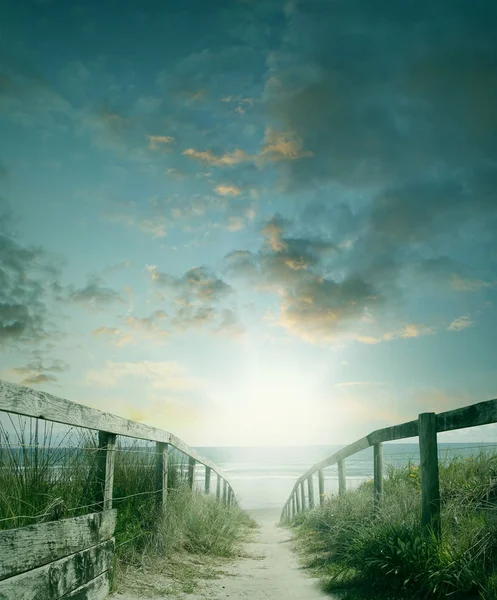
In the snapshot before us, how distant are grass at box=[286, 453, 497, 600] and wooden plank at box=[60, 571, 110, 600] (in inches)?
75.4

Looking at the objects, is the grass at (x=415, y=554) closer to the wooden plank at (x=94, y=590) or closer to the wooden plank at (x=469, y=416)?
the wooden plank at (x=469, y=416)

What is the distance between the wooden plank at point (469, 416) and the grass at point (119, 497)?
276 cm

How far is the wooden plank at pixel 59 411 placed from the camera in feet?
9.16

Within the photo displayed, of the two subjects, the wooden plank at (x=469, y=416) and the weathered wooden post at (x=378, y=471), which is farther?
the weathered wooden post at (x=378, y=471)

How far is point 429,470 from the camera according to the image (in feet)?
14.9

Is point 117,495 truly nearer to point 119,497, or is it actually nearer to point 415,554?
point 119,497

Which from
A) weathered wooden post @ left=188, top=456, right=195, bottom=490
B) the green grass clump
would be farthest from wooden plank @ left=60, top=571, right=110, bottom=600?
weathered wooden post @ left=188, top=456, right=195, bottom=490

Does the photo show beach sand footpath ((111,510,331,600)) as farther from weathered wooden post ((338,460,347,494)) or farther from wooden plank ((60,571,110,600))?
weathered wooden post ((338,460,347,494))

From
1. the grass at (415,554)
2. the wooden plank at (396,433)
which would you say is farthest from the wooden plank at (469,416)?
the grass at (415,554)

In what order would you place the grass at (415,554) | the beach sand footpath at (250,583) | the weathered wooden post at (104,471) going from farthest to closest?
1. the beach sand footpath at (250,583)
2. the weathered wooden post at (104,471)
3. the grass at (415,554)

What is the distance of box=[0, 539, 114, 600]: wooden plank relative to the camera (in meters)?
2.75

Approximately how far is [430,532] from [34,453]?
10.6 ft

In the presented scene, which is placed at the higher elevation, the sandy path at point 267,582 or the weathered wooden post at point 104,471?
the weathered wooden post at point 104,471

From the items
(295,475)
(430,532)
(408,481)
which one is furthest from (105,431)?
(295,475)
